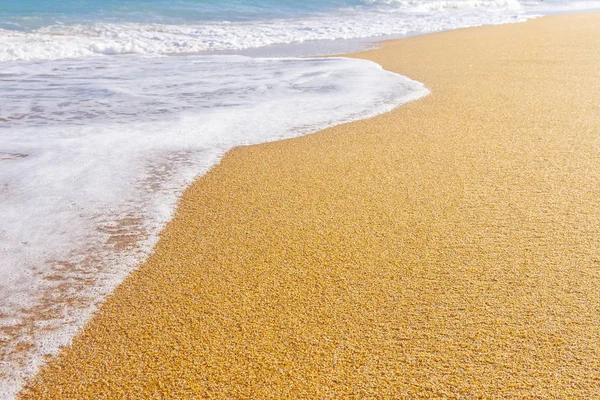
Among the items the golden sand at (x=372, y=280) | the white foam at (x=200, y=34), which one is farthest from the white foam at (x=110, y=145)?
the white foam at (x=200, y=34)

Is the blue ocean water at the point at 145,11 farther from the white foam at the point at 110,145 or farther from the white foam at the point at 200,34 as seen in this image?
the white foam at the point at 110,145

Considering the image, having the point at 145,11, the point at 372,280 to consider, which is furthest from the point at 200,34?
the point at 372,280

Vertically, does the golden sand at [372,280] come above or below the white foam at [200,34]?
below

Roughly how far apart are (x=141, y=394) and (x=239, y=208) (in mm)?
1288

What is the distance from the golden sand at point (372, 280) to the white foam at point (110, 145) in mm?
172

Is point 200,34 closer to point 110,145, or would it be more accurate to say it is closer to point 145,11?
point 145,11

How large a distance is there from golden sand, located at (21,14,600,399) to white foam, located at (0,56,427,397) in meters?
0.17

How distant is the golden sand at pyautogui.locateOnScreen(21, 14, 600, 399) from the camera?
1.63m

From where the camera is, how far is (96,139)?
4059 mm

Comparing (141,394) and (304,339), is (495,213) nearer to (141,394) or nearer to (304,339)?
(304,339)

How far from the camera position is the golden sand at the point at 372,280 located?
64.2 inches

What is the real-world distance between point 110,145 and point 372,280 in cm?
249

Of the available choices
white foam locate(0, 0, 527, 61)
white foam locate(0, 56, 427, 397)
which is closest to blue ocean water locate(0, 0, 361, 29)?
white foam locate(0, 0, 527, 61)

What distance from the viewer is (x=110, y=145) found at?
3.90 meters
